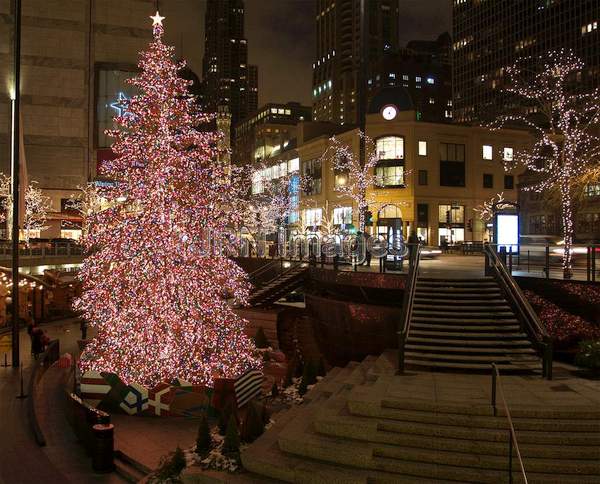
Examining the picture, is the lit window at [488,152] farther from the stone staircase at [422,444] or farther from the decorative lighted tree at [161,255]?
the stone staircase at [422,444]

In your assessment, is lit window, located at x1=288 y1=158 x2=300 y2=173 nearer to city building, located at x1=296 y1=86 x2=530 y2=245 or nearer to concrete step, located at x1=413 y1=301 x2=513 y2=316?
city building, located at x1=296 y1=86 x2=530 y2=245

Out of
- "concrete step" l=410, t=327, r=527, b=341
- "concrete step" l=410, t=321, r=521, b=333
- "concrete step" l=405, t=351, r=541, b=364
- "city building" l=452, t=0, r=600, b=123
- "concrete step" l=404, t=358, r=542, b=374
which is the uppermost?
"city building" l=452, t=0, r=600, b=123

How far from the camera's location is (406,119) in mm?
62156

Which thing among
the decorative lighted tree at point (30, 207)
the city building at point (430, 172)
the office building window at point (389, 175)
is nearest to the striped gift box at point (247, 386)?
the decorative lighted tree at point (30, 207)

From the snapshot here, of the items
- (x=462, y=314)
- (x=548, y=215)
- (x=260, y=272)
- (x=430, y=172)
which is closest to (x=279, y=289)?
(x=260, y=272)

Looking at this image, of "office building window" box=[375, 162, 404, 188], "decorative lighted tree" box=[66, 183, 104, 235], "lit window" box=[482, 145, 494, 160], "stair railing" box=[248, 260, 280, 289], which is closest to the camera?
"stair railing" box=[248, 260, 280, 289]

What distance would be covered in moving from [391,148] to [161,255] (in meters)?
50.4

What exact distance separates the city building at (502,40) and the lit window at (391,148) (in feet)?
274

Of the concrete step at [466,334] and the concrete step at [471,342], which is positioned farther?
the concrete step at [466,334]

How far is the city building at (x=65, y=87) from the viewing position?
65125mm

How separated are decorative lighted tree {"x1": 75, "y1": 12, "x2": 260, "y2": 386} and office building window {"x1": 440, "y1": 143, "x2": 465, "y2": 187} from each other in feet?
168

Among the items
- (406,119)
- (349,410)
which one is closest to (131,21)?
(406,119)

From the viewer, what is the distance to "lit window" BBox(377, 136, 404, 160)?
6234 centimetres

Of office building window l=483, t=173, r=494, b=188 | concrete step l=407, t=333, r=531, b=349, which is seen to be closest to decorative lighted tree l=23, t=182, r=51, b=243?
concrete step l=407, t=333, r=531, b=349
